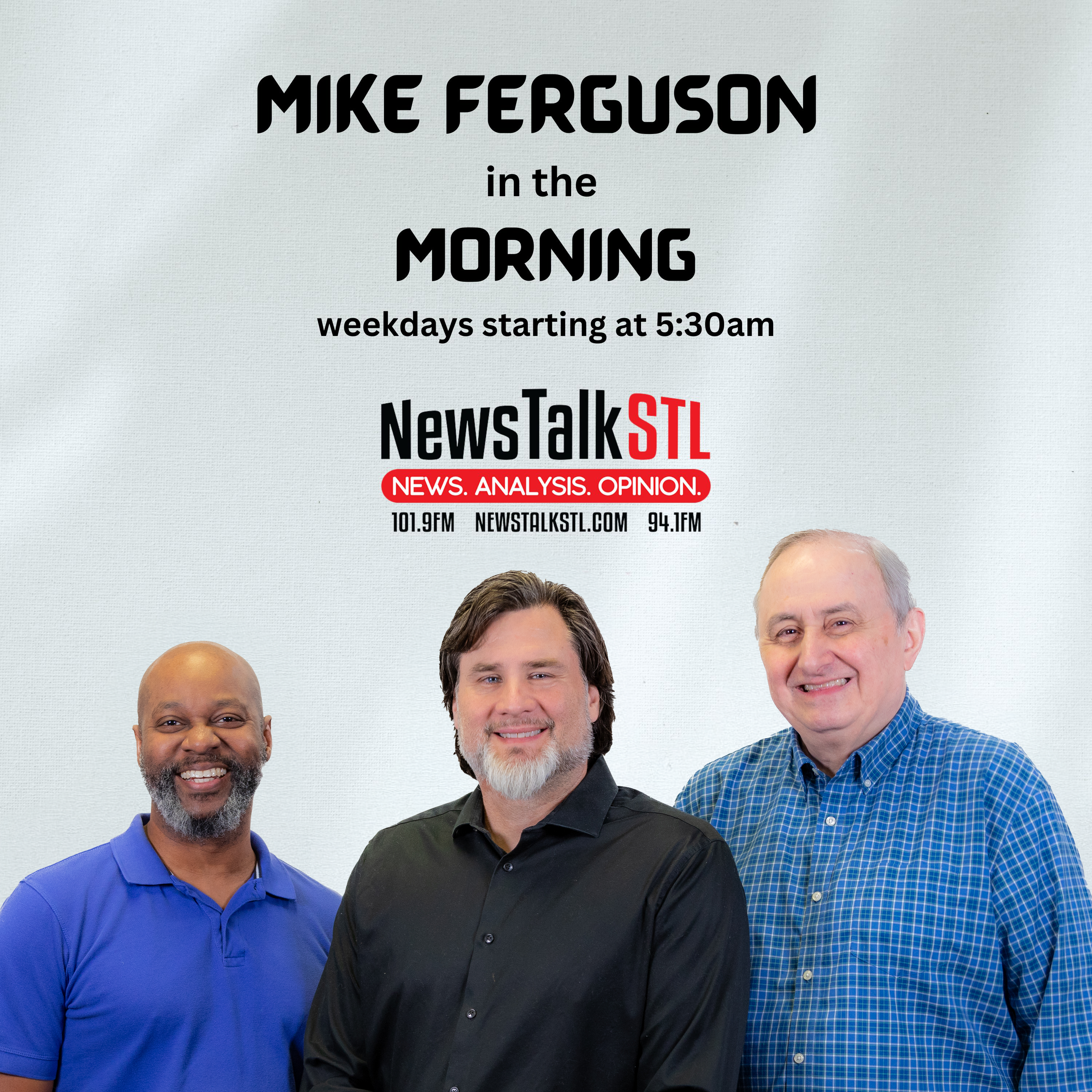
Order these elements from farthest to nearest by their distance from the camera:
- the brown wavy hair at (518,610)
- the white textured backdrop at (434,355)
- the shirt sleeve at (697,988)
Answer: the white textured backdrop at (434,355)
the brown wavy hair at (518,610)
the shirt sleeve at (697,988)

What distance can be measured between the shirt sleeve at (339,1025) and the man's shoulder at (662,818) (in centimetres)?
49

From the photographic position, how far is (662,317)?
3.21 metres

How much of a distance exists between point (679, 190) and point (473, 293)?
1.88 ft

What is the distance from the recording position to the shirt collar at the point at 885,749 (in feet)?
7.21

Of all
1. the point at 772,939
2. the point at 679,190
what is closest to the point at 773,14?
the point at 679,190

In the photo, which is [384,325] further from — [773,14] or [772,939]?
[772,939]

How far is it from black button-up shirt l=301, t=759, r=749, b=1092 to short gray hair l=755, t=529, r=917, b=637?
464 mm

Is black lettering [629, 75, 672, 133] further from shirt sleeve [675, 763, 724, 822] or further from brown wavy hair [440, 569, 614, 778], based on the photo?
shirt sleeve [675, 763, 724, 822]

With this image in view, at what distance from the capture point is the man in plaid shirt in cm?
203

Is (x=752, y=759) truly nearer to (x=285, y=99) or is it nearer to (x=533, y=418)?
(x=533, y=418)

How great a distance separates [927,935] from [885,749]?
0.31m

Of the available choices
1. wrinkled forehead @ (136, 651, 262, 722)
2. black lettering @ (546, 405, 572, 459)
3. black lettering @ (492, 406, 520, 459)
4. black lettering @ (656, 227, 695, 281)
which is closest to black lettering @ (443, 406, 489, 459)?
black lettering @ (492, 406, 520, 459)

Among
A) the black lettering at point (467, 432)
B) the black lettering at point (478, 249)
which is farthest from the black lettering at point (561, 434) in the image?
the black lettering at point (478, 249)

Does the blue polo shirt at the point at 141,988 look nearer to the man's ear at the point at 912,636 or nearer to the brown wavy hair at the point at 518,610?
the brown wavy hair at the point at 518,610
